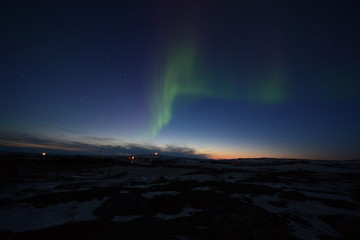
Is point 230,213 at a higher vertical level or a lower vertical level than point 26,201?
→ higher

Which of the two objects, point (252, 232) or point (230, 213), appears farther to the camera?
point (230, 213)

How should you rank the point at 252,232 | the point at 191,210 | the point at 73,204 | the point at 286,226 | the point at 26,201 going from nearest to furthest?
the point at 252,232 → the point at 286,226 → the point at 191,210 → the point at 73,204 → the point at 26,201

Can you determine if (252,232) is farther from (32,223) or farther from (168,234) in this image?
(32,223)

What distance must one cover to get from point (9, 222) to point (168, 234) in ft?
40.2

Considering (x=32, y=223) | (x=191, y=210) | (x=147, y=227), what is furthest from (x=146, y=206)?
(x=32, y=223)

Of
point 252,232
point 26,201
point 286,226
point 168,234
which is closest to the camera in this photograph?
point 168,234

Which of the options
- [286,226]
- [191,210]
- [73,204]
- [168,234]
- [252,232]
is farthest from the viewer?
[73,204]

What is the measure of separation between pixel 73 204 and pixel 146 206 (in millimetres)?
7635

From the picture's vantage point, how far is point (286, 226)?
12523 millimetres

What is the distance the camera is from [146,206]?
55.0 ft

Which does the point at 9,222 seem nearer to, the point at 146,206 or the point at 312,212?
the point at 146,206

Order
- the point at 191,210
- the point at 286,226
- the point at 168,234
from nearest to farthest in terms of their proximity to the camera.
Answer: the point at 168,234
the point at 286,226
the point at 191,210

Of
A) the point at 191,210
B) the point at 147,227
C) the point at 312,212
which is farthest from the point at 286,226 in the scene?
the point at 147,227

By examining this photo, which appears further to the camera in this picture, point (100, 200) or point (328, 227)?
point (100, 200)
